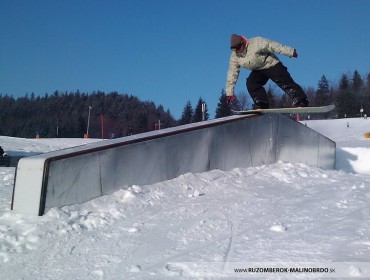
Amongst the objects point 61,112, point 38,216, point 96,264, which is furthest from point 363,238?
point 61,112

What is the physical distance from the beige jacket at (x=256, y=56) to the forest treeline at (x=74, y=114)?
238ft

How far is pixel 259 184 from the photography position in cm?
541

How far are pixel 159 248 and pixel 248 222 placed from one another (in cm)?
99

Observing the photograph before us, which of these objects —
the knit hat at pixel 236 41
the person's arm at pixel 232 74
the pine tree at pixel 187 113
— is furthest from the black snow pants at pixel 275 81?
the pine tree at pixel 187 113

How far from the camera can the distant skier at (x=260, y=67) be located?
6965 mm

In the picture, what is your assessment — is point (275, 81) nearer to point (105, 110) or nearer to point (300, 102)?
point (300, 102)

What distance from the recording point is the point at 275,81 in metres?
7.35

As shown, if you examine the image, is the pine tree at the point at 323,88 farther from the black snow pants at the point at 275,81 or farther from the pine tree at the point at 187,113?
the black snow pants at the point at 275,81

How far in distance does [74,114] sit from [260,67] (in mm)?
94586

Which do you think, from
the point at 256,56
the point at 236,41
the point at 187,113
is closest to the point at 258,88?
the point at 256,56

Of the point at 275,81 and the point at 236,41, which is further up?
the point at 236,41

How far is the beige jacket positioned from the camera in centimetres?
691

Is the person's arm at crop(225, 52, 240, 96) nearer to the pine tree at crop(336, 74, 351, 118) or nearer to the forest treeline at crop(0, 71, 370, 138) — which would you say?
the forest treeline at crop(0, 71, 370, 138)

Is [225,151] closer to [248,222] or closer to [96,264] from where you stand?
[248,222]
